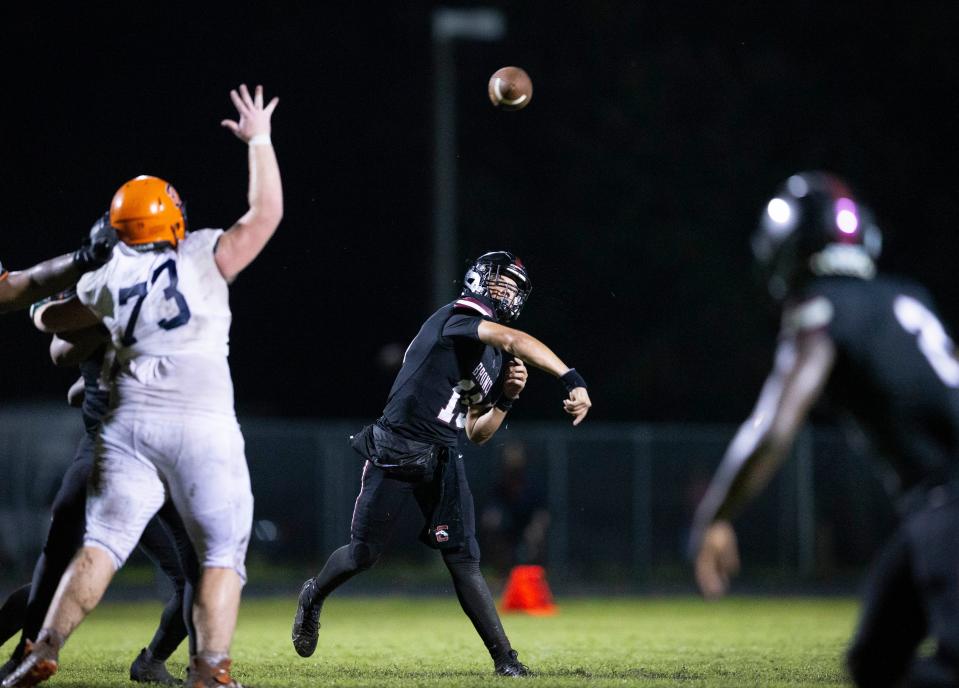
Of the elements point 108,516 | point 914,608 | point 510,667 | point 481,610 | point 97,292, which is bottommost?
point 510,667

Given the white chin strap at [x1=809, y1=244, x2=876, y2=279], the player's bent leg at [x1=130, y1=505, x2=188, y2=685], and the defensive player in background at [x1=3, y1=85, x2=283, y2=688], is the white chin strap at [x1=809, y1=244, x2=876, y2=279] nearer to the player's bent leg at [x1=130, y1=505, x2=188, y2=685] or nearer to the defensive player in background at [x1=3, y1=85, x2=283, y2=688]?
the defensive player in background at [x1=3, y1=85, x2=283, y2=688]

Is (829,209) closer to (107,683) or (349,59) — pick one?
(107,683)

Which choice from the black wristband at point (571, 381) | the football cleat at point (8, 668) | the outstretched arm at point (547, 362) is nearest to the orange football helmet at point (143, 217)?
the outstretched arm at point (547, 362)

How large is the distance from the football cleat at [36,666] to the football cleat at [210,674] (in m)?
Result: 0.59

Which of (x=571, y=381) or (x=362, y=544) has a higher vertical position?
(x=571, y=381)

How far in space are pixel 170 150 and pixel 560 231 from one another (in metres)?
9.47

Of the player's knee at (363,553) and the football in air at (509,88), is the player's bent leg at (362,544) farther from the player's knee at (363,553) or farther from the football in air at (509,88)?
the football in air at (509,88)

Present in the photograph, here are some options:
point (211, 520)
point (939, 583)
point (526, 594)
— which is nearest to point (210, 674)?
point (211, 520)

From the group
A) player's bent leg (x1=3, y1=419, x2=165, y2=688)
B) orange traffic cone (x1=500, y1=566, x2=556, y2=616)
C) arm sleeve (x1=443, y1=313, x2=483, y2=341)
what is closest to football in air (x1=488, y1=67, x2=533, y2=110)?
arm sleeve (x1=443, y1=313, x2=483, y2=341)

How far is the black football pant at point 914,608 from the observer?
14.4 feet

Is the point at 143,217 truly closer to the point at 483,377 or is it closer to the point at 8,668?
the point at 8,668

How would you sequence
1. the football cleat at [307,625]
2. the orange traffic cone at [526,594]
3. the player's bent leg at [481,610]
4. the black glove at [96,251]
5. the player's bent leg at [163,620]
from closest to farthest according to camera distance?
1. the black glove at [96,251]
2. the player's bent leg at [163,620]
3. the player's bent leg at [481,610]
4. the football cleat at [307,625]
5. the orange traffic cone at [526,594]

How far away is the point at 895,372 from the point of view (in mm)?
4652

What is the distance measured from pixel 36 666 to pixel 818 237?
3.64 m
